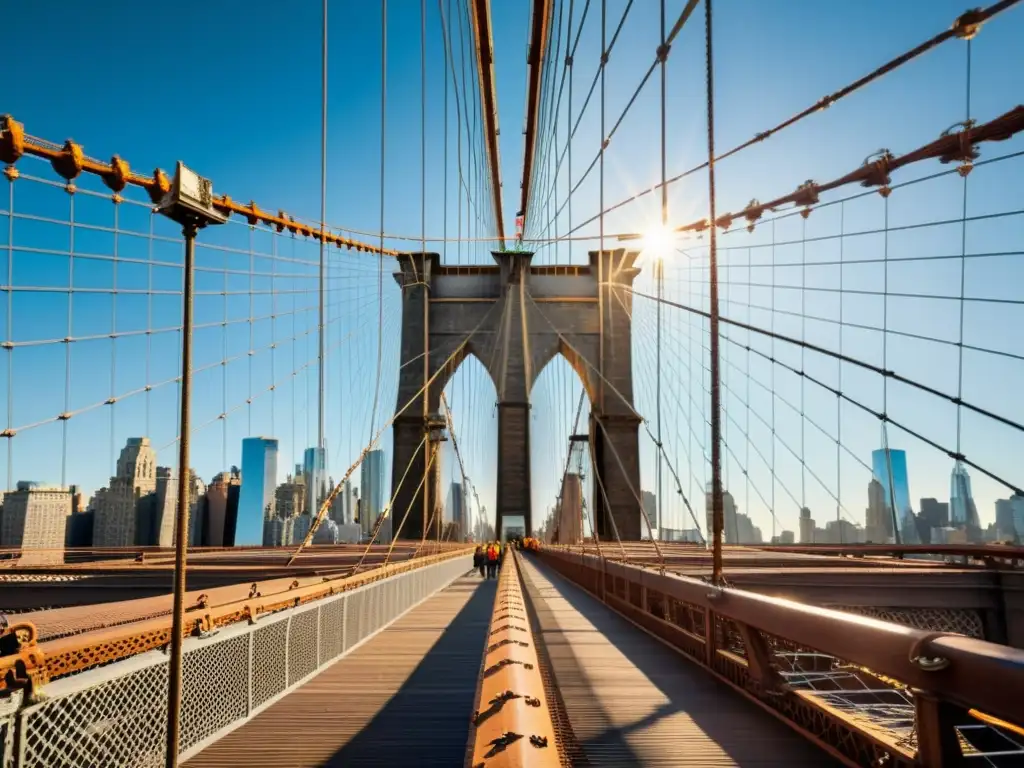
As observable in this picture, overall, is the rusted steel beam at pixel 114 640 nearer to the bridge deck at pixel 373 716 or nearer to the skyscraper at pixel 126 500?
the bridge deck at pixel 373 716

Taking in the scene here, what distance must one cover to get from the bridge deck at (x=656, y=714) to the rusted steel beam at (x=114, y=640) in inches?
84.9

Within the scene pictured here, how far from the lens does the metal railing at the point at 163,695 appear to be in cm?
285

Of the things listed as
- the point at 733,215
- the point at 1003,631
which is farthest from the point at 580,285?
the point at 1003,631

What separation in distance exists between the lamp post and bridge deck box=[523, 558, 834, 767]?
1.84 meters

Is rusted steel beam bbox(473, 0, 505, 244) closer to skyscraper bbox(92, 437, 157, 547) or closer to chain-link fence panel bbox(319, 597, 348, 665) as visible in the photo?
chain-link fence panel bbox(319, 597, 348, 665)

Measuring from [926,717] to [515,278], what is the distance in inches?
1302

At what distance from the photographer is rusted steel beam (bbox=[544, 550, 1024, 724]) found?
2016 mm

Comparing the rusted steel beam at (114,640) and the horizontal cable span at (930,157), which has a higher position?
the horizontal cable span at (930,157)

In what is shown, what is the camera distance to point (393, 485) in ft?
97.7

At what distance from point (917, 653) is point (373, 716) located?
3.43 m

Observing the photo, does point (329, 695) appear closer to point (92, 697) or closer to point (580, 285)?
point (92, 697)

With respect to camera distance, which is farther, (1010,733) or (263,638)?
(263,638)

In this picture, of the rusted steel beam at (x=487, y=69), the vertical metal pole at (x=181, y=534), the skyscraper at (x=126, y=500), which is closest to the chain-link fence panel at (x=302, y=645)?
the vertical metal pole at (x=181, y=534)

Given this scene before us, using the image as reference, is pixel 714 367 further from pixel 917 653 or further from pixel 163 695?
pixel 163 695
